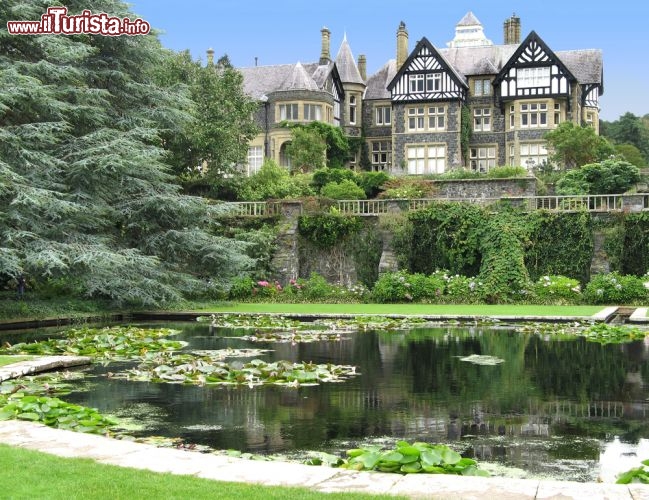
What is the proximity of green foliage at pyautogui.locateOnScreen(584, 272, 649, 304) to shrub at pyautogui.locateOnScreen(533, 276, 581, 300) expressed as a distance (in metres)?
0.74

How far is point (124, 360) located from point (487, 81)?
147ft

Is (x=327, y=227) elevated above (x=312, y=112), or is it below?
below

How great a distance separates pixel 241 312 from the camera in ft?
78.0

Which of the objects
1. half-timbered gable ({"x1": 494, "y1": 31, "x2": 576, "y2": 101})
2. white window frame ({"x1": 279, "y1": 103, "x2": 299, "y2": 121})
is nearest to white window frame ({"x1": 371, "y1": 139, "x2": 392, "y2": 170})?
white window frame ({"x1": 279, "y1": 103, "x2": 299, "y2": 121})

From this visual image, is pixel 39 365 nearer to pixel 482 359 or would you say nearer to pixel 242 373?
pixel 242 373

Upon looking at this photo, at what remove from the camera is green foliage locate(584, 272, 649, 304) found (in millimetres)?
26712

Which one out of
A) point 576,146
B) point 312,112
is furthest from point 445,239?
point 312,112

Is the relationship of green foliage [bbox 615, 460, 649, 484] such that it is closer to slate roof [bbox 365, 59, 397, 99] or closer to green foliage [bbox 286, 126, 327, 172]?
green foliage [bbox 286, 126, 327, 172]

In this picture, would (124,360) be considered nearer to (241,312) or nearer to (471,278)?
(241,312)

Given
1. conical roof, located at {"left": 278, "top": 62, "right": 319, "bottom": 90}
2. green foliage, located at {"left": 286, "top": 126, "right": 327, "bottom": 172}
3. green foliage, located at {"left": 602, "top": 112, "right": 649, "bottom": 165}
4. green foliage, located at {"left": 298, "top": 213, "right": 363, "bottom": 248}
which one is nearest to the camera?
green foliage, located at {"left": 298, "top": 213, "right": 363, "bottom": 248}

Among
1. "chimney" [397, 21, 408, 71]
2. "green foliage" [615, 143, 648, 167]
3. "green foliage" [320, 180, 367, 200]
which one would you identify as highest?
"chimney" [397, 21, 408, 71]

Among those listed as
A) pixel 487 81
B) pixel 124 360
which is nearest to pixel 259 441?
pixel 124 360

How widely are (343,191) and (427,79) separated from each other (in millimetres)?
18522

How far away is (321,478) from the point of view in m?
5.91
